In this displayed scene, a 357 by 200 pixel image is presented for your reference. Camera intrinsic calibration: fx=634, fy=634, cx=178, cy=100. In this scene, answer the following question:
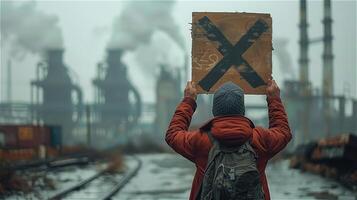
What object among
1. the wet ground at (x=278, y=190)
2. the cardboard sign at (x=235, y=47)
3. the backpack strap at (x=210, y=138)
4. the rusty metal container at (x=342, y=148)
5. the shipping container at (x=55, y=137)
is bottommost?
the shipping container at (x=55, y=137)

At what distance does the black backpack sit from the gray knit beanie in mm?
160

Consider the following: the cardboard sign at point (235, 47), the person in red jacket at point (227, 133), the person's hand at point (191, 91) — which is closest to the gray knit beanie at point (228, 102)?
the person in red jacket at point (227, 133)

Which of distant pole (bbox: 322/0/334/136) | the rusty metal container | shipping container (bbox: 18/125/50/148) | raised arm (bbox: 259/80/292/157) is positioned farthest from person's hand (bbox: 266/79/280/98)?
distant pole (bbox: 322/0/334/136)

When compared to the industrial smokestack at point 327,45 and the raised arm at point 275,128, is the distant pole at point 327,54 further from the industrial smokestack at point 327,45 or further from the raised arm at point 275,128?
the raised arm at point 275,128

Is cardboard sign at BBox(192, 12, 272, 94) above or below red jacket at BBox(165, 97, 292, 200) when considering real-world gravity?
above

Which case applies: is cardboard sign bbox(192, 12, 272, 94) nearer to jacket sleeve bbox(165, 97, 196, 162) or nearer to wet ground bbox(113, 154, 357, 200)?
jacket sleeve bbox(165, 97, 196, 162)

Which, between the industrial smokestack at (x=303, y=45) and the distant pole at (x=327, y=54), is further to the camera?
the industrial smokestack at (x=303, y=45)

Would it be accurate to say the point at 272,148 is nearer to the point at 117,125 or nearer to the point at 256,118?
the point at 117,125

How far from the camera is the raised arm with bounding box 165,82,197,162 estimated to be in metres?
3.29

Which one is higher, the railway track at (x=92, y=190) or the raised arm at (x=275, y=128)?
the raised arm at (x=275, y=128)

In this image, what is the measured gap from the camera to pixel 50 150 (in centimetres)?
3938

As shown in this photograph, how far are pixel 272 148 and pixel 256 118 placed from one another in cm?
10164

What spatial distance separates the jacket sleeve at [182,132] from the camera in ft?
10.8

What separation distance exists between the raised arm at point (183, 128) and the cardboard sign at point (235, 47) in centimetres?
17
